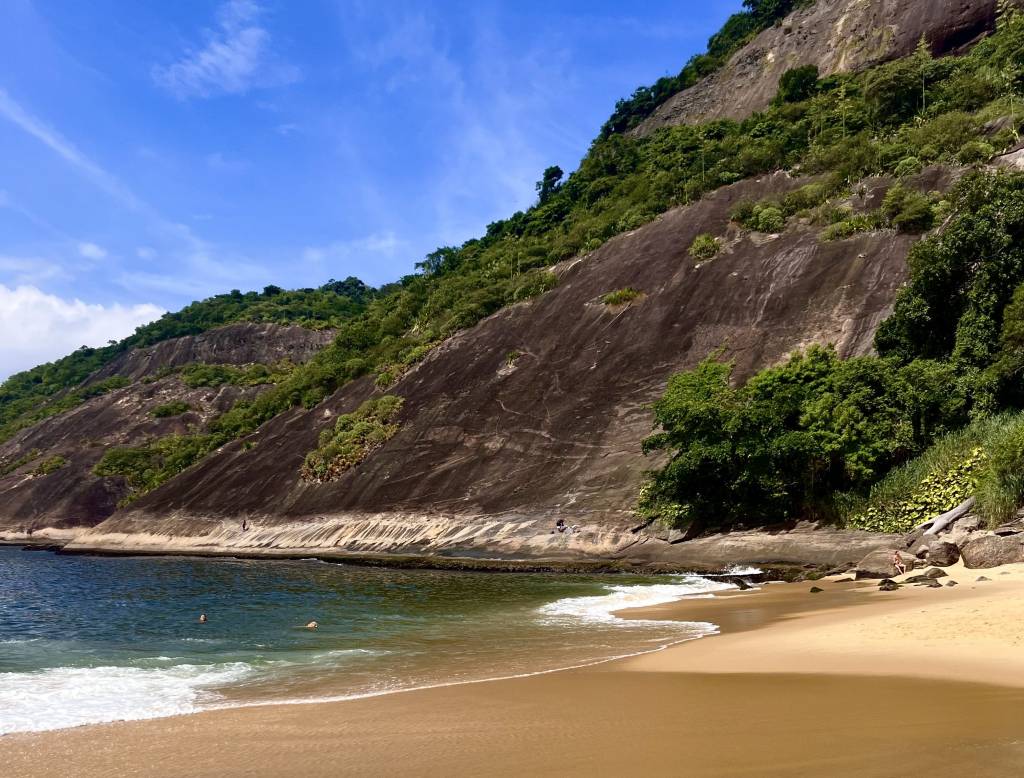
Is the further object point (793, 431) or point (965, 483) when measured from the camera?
point (793, 431)

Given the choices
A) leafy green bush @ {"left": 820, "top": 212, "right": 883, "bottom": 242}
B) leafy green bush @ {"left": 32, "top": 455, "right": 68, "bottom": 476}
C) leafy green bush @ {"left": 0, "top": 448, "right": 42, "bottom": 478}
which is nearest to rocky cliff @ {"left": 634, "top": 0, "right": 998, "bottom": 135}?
leafy green bush @ {"left": 820, "top": 212, "right": 883, "bottom": 242}

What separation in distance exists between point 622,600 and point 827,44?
7879 centimetres

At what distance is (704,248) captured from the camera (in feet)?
180

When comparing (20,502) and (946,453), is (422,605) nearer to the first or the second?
(946,453)

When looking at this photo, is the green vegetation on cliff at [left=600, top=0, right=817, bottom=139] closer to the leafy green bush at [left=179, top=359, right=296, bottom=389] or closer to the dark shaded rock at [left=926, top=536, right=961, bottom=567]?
the leafy green bush at [left=179, top=359, right=296, bottom=389]

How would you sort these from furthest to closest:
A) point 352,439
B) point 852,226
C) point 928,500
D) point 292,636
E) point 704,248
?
point 352,439 < point 704,248 < point 852,226 < point 928,500 < point 292,636

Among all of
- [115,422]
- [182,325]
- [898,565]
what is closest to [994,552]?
[898,565]

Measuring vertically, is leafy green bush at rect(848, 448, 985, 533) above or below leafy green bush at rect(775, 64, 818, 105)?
below

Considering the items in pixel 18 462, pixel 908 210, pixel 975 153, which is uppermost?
Answer: pixel 975 153

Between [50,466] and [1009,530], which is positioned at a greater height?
[50,466]

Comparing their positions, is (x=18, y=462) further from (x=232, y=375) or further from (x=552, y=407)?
(x=552, y=407)

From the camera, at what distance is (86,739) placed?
8.82 metres

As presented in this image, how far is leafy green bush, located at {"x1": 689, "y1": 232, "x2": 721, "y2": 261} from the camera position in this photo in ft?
179

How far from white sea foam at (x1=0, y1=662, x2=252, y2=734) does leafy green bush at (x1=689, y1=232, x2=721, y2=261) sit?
47.9 metres
